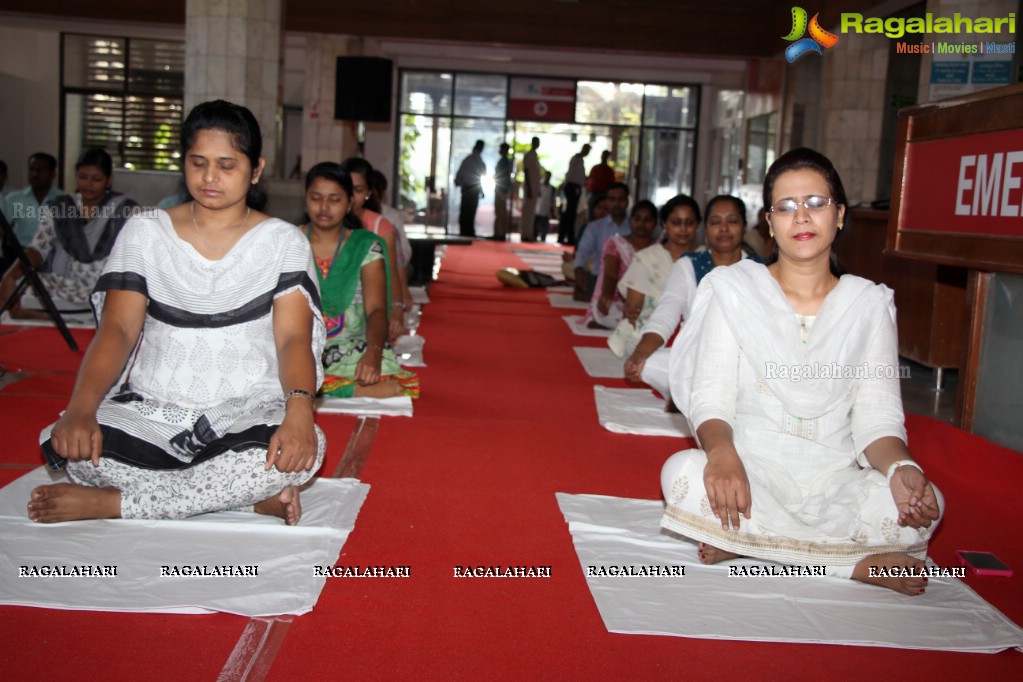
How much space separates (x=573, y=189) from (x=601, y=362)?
36.3 ft

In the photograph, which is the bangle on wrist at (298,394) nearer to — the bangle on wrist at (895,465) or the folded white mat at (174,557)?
the folded white mat at (174,557)

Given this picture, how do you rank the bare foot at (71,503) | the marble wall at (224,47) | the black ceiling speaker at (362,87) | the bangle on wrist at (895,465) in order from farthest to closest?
1. the black ceiling speaker at (362,87)
2. the marble wall at (224,47)
3. the bare foot at (71,503)
4. the bangle on wrist at (895,465)

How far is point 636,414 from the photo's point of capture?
156 inches

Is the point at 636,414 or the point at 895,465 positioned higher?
the point at 895,465

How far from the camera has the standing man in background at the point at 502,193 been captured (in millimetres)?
16594

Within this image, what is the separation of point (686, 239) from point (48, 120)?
43.8 ft

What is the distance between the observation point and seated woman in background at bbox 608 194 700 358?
4852 millimetres

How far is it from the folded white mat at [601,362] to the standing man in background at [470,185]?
1109 cm

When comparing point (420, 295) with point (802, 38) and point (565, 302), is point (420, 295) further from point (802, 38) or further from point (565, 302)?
point (802, 38)

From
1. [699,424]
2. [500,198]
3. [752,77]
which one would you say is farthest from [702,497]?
[500,198]

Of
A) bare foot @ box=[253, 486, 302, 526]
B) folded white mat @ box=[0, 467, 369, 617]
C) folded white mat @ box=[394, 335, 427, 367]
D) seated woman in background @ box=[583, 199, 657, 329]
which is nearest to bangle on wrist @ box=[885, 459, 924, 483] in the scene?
folded white mat @ box=[0, 467, 369, 617]

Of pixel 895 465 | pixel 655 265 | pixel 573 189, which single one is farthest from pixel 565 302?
pixel 573 189

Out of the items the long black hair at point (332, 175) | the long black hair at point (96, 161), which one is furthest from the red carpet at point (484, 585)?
the long black hair at point (96, 161)

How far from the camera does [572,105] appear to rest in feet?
54.6
